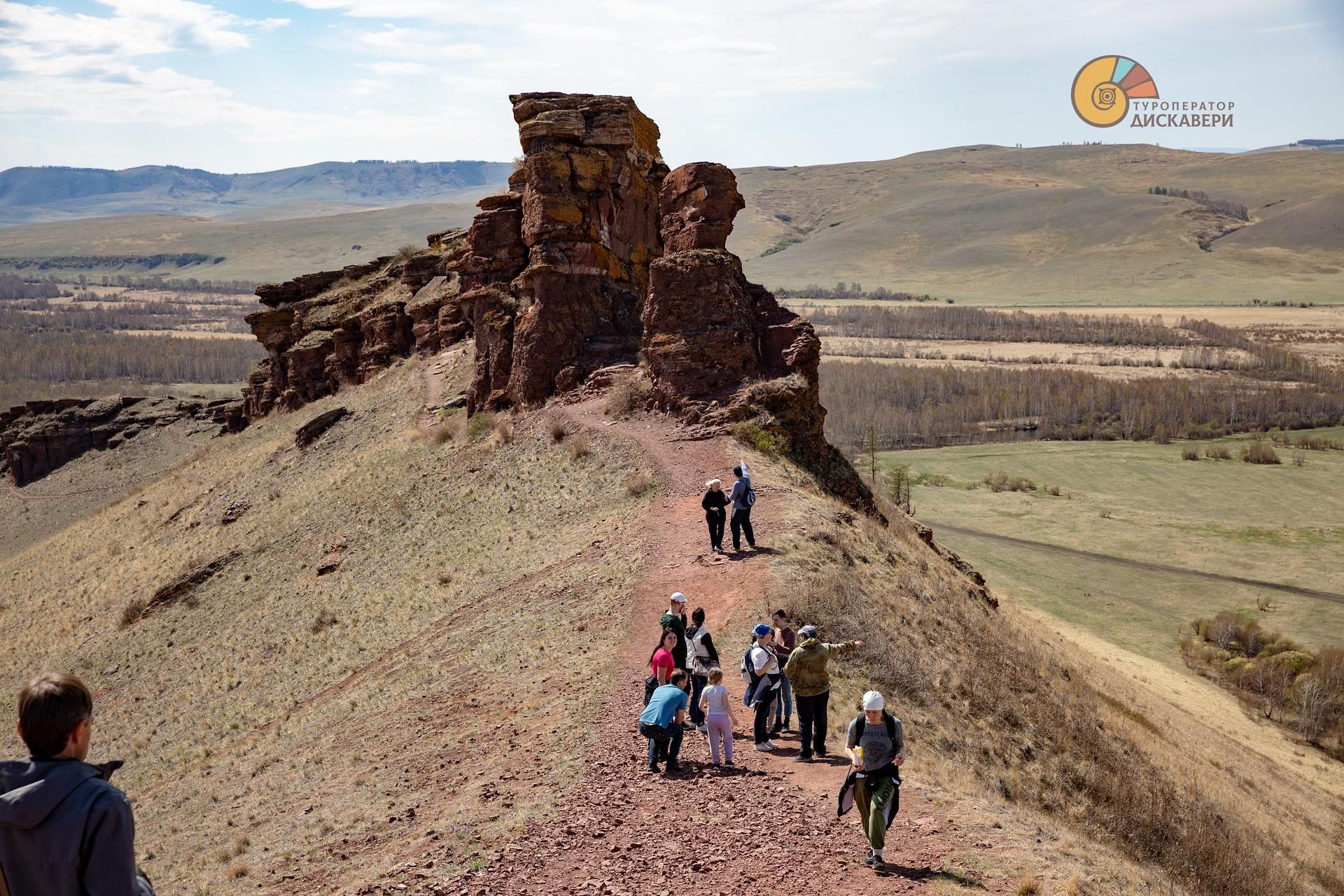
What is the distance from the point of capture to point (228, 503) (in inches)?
1587

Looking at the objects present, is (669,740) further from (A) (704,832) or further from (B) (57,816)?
(B) (57,816)

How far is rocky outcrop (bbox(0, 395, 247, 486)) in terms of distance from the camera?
69000 millimetres

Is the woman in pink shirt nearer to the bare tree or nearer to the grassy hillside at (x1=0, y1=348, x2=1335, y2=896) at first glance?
the grassy hillside at (x1=0, y1=348, x2=1335, y2=896)

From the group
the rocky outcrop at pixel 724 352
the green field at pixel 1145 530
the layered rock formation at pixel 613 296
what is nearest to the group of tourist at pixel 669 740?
the rocky outcrop at pixel 724 352

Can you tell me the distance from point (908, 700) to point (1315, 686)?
36.1m

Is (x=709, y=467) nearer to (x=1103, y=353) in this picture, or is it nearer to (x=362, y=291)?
(x=362, y=291)

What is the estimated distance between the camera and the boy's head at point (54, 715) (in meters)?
4.86

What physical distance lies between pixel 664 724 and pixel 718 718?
0.71m

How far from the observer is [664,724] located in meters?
11.5

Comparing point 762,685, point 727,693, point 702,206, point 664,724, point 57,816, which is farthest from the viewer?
point 702,206

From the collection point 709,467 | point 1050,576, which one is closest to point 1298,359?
point 1050,576

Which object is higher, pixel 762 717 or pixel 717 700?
pixel 717 700

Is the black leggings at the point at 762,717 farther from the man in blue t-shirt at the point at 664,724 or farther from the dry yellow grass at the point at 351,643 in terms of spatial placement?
the dry yellow grass at the point at 351,643

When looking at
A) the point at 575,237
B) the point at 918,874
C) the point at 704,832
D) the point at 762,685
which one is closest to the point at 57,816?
the point at 704,832
